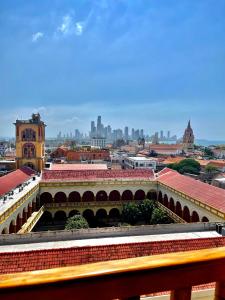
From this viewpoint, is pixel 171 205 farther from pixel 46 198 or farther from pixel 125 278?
pixel 125 278

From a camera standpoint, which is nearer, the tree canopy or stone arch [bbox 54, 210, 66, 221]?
the tree canopy

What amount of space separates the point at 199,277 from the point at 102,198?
3108 cm

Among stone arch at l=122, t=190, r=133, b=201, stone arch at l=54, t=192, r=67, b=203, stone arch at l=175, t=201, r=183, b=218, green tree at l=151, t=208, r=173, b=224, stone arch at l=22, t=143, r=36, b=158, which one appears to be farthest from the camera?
stone arch at l=22, t=143, r=36, b=158

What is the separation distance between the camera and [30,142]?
36969 millimetres

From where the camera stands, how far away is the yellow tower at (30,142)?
36.6m

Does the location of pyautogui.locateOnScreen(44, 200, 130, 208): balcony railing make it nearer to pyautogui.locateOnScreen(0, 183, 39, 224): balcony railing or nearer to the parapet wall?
pyautogui.locateOnScreen(0, 183, 39, 224): balcony railing

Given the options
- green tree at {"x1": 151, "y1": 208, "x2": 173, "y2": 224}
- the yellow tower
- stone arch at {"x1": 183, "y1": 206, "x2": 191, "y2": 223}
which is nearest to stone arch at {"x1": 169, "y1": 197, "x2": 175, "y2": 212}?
green tree at {"x1": 151, "y1": 208, "x2": 173, "y2": 224}

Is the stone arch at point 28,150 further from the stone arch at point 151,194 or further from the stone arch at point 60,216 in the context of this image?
the stone arch at point 151,194

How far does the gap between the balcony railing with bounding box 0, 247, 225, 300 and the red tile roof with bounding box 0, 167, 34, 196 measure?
24704mm

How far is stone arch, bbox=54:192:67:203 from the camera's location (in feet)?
102

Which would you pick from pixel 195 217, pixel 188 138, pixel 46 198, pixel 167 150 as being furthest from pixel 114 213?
pixel 188 138

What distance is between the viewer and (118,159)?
74375mm

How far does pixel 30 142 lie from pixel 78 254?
2781 cm

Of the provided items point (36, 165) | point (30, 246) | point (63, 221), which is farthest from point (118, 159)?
point (30, 246)
